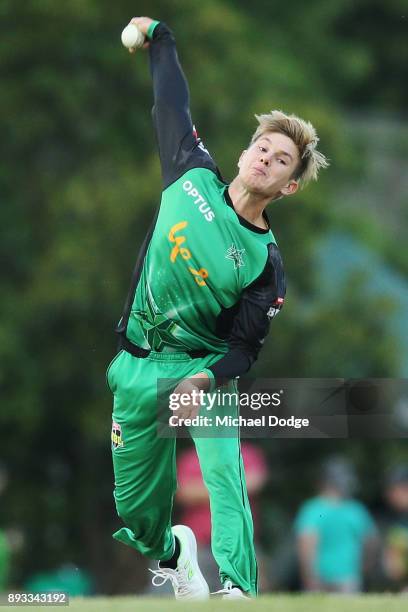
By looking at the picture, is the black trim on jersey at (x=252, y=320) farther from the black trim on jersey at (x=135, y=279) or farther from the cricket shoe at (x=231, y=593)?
the cricket shoe at (x=231, y=593)

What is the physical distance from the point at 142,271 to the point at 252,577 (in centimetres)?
178

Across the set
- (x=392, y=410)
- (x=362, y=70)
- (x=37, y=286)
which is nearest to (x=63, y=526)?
(x=37, y=286)

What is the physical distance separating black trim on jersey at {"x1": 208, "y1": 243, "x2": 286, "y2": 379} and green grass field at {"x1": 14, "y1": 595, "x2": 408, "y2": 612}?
1220mm

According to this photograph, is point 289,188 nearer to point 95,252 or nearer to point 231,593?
point 231,593

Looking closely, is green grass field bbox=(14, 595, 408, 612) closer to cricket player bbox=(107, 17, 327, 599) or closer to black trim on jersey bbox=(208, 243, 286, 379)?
cricket player bbox=(107, 17, 327, 599)

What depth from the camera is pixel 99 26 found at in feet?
61.1

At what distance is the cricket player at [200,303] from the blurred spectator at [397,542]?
470 cm

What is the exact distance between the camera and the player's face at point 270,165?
823 centimetres

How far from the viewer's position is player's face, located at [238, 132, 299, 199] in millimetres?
8234

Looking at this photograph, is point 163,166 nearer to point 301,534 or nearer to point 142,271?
point 142,271

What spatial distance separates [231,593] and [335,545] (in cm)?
529

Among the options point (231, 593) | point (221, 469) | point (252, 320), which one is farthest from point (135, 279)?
point (231, 593)

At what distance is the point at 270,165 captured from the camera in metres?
8.28

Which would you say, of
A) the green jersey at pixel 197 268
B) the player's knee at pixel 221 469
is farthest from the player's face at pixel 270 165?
the player's knee at pixel 221 469
